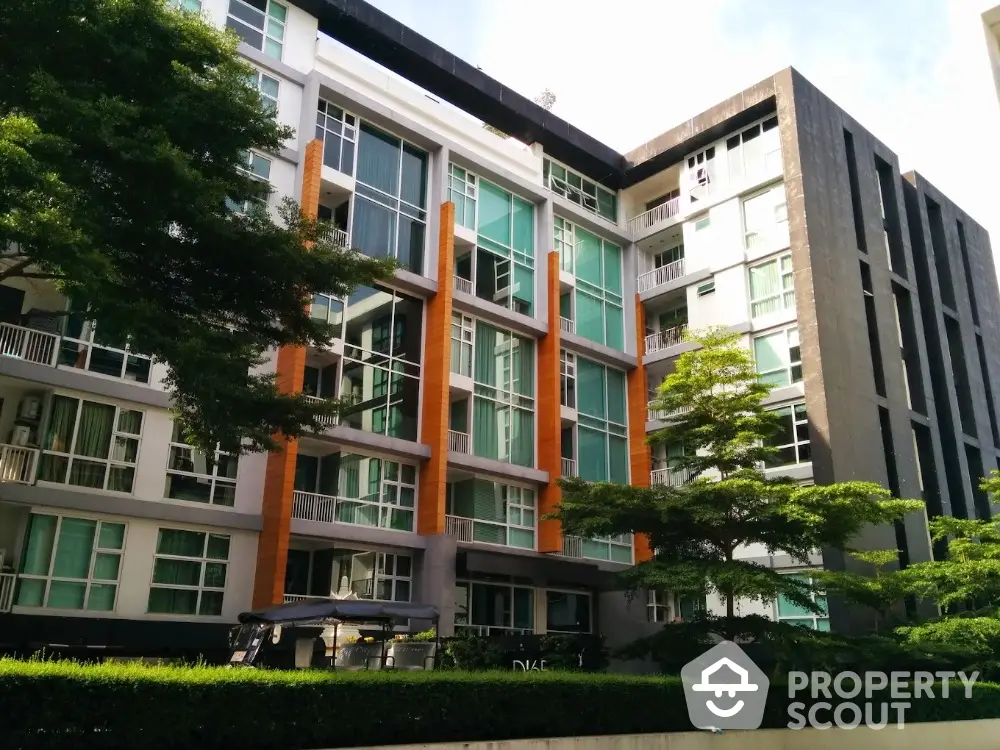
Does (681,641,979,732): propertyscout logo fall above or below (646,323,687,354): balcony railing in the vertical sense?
below

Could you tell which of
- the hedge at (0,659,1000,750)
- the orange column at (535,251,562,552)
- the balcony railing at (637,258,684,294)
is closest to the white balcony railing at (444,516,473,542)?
the orange column at (535,251,562,552)

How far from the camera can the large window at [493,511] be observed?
2442 cm

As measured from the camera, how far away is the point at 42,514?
17422 mm

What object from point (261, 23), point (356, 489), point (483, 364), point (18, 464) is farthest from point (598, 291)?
point (18, 464)

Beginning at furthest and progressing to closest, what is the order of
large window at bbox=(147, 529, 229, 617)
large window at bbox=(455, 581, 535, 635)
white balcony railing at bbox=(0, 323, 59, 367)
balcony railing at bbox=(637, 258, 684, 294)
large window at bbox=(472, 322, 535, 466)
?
balcony railing at bbox=(637, 258, 684, 294) < large window at bbox=(472, 322, 535, 466) < large window at bbox=(455, 581, 535, 635) < large window at bbox=(147, 529, 229, 617) < white balcony railing at bbox=(0, 323, 59, 367)

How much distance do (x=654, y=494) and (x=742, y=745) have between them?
5.41 metres

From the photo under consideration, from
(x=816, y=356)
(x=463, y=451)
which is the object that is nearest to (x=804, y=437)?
(x=816, y=356)

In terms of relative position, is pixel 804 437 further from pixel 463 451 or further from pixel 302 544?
pixel 302 544

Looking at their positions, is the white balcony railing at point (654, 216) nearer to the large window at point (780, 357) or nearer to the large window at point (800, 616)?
the large window at point (780, 357)

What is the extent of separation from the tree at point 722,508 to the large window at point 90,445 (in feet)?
31.2

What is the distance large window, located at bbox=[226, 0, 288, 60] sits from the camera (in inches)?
918

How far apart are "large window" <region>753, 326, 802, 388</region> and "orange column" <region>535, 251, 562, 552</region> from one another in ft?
20.1

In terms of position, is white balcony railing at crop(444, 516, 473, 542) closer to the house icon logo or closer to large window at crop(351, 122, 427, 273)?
large window at crop(351, 122, 427, 273)

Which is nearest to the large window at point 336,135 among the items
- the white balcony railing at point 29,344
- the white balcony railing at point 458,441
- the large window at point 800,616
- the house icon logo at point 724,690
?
the white balcony railing at point 458,441
